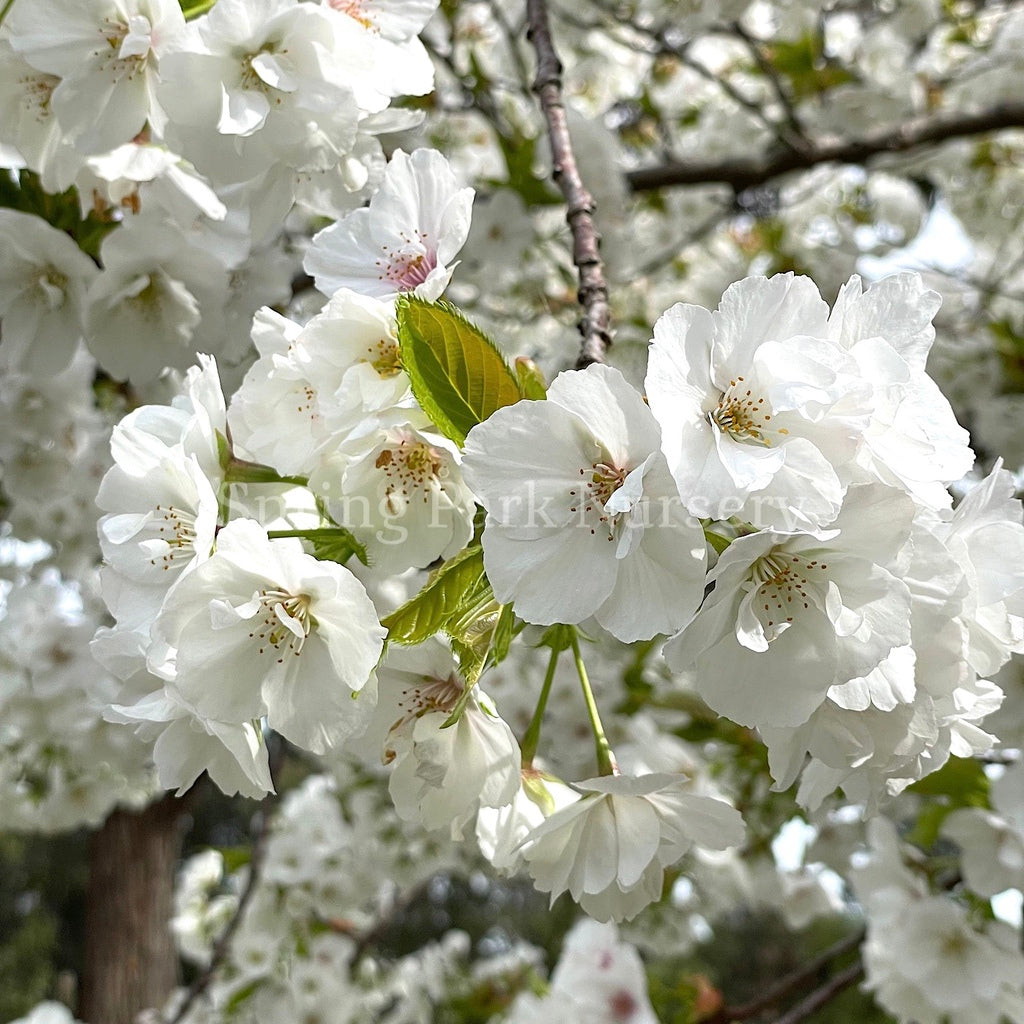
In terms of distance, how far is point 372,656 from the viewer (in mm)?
866

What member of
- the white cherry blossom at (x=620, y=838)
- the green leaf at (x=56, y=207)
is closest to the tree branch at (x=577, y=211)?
the white cherry blossom at (x=620, y=838)

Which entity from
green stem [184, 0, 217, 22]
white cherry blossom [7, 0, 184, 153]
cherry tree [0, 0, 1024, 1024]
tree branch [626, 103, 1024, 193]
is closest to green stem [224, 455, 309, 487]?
cherry tree [0, 0, 1024, 1024]

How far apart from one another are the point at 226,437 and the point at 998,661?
78cm

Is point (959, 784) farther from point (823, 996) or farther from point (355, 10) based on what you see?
point (355, 10)

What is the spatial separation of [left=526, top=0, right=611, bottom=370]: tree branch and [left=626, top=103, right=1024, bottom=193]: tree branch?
1.36m

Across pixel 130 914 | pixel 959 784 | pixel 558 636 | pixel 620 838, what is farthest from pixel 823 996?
pixel 130 914

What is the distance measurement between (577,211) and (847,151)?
6.54 feet

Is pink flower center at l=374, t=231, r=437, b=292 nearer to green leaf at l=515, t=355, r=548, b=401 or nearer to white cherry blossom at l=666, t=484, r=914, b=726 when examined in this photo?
green leaf at l=515, t=355, r=548, b=401

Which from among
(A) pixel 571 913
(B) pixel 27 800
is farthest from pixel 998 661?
(A) pixel 571 913

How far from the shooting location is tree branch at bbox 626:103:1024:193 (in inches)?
112

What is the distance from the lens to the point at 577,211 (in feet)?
3.90

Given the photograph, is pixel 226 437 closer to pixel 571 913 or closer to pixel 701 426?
pixel 701 426

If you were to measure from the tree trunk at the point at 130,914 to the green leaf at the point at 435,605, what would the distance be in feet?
16.6

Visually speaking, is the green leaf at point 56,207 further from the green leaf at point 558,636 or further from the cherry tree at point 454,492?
the green leaf at point 558,636
